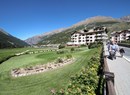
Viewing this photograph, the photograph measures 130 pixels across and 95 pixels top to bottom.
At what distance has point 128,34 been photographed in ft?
444

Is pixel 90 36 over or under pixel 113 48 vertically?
over

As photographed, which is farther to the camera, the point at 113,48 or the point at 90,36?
the point at 90,36

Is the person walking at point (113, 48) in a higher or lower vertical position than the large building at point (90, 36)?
lower

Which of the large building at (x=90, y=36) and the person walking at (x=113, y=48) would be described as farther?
the large building at (x=90, y=36)

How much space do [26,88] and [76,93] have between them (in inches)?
565

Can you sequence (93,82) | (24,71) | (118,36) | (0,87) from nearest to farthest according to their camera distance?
(93,82) → (0,87) → (24,71) → (118,36)

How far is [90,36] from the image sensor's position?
13512 cm

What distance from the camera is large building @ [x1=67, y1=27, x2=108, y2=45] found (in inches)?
5088

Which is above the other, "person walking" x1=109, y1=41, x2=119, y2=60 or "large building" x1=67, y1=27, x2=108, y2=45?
"large building" x1=67, y1=27, x2=108, y2=45

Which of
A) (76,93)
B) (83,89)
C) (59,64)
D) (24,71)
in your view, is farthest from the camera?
(59,64)

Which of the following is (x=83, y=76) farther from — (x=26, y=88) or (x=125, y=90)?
(x=26, y=88)

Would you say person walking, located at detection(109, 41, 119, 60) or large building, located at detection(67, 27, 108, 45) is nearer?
person walking, located at detection(109, 41, 119, 60)

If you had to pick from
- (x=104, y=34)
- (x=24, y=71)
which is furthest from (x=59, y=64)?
(x=104, y=34)

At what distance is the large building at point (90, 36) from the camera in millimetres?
129225
